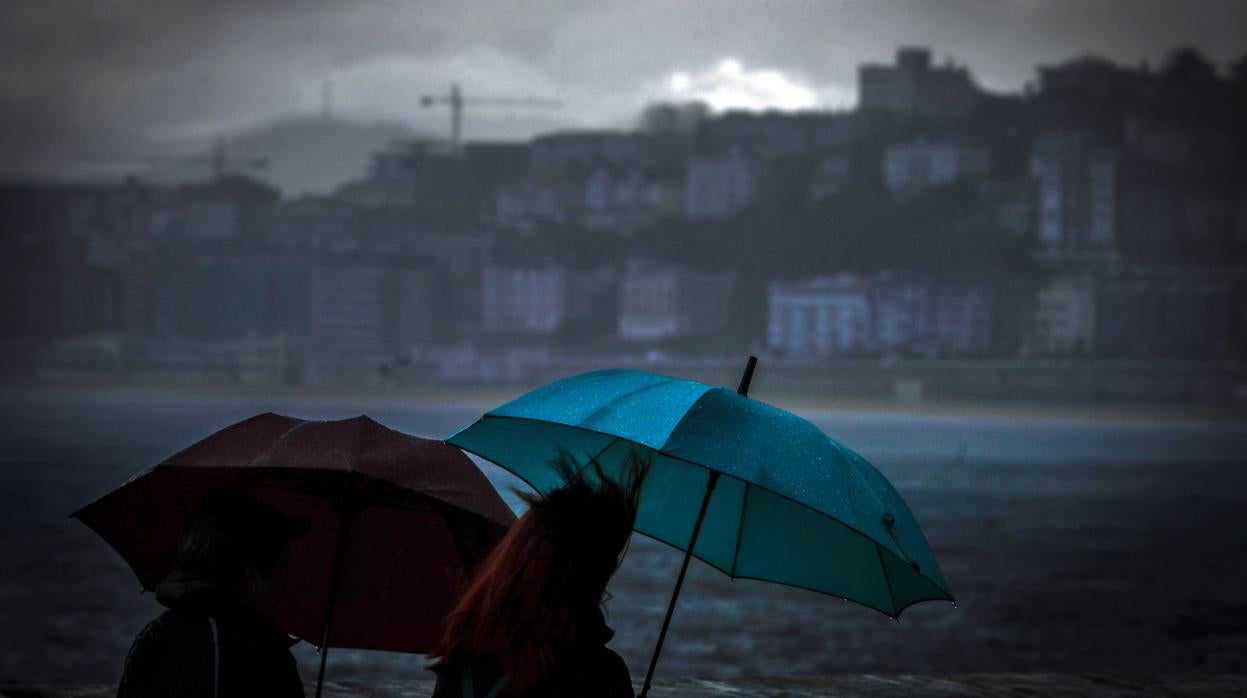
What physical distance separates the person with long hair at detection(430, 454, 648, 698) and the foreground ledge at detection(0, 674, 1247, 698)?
2547 millimetres

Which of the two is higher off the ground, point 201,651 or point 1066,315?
point 201,651

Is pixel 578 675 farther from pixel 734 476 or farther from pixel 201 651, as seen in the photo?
pixel 734 476

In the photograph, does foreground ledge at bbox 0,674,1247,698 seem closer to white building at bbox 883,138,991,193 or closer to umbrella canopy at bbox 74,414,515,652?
umbrella canopy at bbox 74,414,515,652

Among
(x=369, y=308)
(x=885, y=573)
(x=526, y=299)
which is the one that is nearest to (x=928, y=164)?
(x=526, y=299)

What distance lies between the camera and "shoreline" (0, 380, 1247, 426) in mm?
127750

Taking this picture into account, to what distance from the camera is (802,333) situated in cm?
13212

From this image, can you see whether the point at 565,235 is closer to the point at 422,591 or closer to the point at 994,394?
the point at 994,394

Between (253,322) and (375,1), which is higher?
(375,1)

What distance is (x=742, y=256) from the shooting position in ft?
472

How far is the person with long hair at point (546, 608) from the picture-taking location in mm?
1996

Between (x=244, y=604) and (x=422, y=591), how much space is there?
2.22 ft

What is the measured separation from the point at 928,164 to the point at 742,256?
17.6 metres

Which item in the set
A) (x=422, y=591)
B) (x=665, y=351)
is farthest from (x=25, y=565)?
(x=665, y=351)

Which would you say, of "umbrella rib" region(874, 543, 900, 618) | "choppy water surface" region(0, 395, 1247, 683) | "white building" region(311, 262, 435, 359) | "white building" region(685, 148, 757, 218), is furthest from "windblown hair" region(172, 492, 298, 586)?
"white building" region(685, 148, 757, 218)
